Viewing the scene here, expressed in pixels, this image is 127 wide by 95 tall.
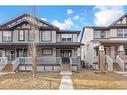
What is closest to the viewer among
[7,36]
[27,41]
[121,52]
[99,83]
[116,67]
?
[99,83]

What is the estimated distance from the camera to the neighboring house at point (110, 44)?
109 ft

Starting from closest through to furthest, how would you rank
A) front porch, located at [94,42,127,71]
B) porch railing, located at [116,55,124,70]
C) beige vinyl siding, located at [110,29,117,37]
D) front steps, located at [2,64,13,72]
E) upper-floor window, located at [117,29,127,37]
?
front steps, located at [2,64,13,72] → front porch, located at [94,42,127,71] → porch railing, located at [116,55,124,70] → upper-floor window, located at [117,29,127,37] → beige vinyl siding, located at [110,29,117,37]

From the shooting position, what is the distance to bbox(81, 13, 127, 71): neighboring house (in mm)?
33250

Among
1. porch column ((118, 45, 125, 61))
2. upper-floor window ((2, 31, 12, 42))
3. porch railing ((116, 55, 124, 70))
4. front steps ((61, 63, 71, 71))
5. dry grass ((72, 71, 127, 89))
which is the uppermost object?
upper-floor window ((2, 31, 12, 42))

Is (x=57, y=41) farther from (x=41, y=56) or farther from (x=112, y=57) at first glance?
(x=112, y=57)

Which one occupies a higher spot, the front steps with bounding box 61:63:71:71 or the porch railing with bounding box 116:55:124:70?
the porch railing with bounding box 116:55:124:70

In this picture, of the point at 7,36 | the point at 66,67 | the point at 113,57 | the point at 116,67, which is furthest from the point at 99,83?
the point at 7,36

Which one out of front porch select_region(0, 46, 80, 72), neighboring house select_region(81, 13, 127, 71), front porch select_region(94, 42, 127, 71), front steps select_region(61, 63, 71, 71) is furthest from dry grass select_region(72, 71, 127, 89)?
front porch select_region(0, 46, 80, 72)

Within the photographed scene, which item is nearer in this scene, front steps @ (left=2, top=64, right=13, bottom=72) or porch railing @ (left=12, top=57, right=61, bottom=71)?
front steps @ (left=2, top=64, right=13, bottom=72)

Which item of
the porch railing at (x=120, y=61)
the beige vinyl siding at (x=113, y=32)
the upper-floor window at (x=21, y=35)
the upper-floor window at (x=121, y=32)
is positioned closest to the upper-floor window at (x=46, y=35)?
the upper-floor window at (x=21, y=35)

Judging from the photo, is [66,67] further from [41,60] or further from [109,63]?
[109,63]

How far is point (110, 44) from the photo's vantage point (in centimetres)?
3438

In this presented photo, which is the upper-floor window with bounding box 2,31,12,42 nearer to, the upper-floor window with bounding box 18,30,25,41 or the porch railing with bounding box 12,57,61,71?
the upper-floor window with bounding box 18,30,25,41
